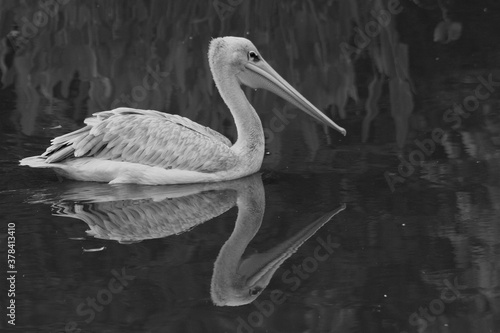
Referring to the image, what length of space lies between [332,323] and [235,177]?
247 cm

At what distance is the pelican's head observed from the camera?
295 inches

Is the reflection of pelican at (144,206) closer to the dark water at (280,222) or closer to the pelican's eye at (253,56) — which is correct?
the dark water at (280,222)

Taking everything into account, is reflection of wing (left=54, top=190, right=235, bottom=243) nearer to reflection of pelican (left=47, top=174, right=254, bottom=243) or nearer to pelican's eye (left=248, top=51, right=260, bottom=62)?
reflection of pelican (left=47, top=174, right=254, bottom=243)

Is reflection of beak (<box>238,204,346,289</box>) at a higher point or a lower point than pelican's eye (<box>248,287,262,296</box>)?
higher

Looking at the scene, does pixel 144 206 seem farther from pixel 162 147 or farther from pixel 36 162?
pixel 36 162

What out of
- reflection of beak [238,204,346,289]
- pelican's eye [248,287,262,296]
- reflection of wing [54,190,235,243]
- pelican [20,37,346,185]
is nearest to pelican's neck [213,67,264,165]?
pelican [20,37,346,185]

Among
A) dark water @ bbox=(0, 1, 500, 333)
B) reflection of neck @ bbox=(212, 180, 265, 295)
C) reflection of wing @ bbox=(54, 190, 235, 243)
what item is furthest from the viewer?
reflection of wing @ bbox=(54, 190, 235, 243)

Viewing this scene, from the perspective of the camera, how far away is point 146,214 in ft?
21.4

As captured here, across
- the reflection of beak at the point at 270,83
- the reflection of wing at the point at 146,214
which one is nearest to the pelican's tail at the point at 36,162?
the reflection of wing at the point at 146,214

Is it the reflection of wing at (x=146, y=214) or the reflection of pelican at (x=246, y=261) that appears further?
the reflection of wing at (x=146, y=214)

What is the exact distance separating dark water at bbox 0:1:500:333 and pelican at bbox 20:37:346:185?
102 millimetres

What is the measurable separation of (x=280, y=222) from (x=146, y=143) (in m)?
1.33

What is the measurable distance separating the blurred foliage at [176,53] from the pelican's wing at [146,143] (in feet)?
2.72

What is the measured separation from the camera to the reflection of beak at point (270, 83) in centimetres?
757
